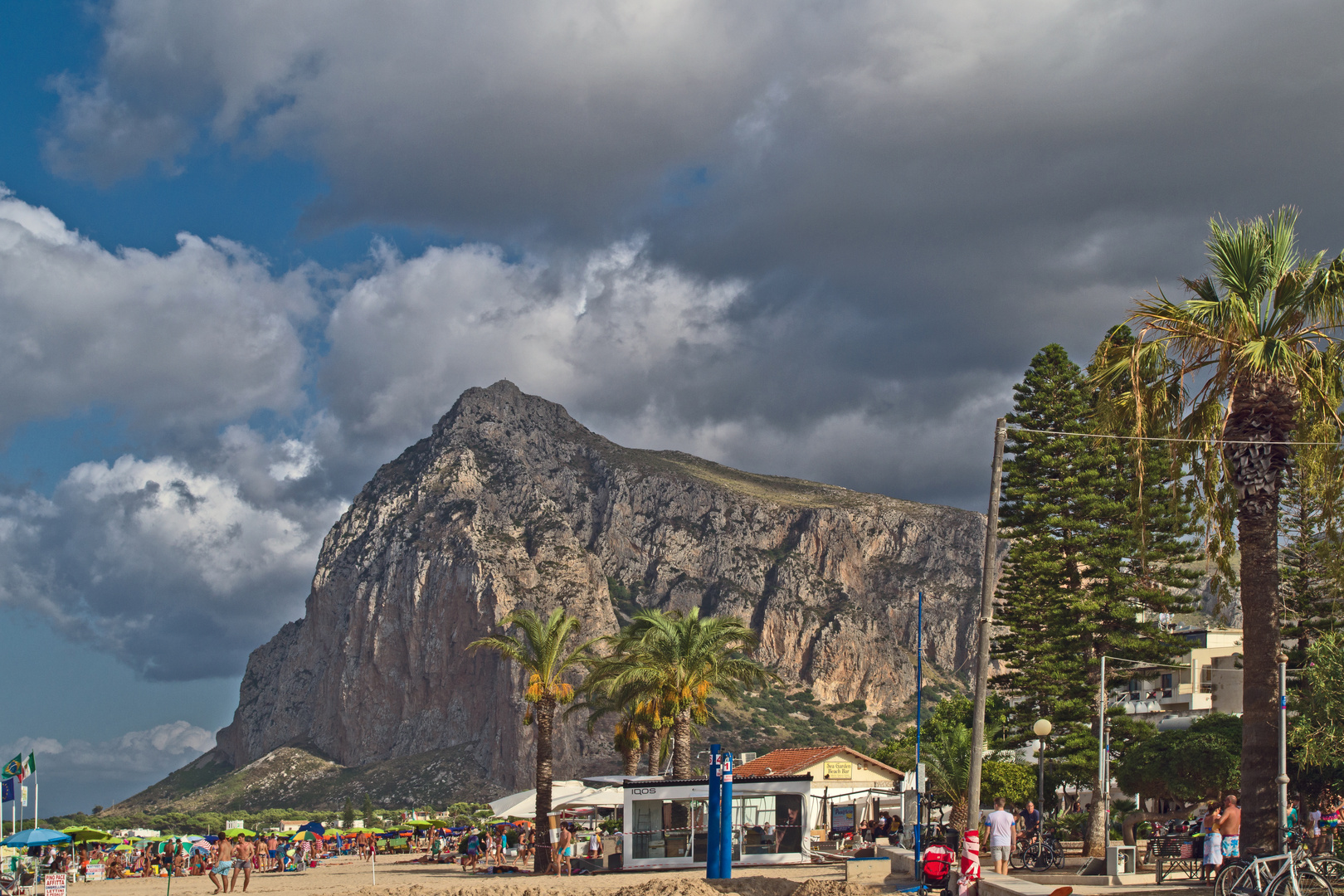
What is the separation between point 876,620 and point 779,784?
149 meters

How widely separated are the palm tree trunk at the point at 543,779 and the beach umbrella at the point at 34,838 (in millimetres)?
14055

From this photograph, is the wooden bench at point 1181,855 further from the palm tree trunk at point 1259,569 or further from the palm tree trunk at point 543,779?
the palm tree trunk at point 543,779

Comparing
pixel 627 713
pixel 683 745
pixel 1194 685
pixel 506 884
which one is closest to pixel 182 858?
pixel 627 713

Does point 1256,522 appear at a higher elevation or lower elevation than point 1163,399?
lower

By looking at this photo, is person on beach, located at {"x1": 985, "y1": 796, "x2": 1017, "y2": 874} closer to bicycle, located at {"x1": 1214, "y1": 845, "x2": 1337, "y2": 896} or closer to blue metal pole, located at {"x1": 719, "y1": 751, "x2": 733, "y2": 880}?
blue metal pole, located at {"x1": 719, "y1": 751, "x2": 733, "y2": 880}

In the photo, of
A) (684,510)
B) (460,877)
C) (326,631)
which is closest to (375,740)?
(326,631)

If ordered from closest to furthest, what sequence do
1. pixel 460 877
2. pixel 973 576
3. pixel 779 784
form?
pixel 779 784, pixel 460 877, pixel 973 576

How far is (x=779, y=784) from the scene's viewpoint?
31.6 m

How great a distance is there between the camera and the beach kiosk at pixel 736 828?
104ft

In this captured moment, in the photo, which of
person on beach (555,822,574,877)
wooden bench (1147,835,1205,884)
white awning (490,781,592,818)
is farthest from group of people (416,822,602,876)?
wooden bench (1147,835,1205,884)

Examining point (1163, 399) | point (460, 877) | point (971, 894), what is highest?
point (1163, 399)

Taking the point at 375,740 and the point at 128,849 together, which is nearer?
the point at 128,849

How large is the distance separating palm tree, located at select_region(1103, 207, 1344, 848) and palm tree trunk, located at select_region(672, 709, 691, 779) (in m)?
24.3

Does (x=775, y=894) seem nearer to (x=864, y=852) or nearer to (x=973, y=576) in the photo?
(x=864, y=852)
